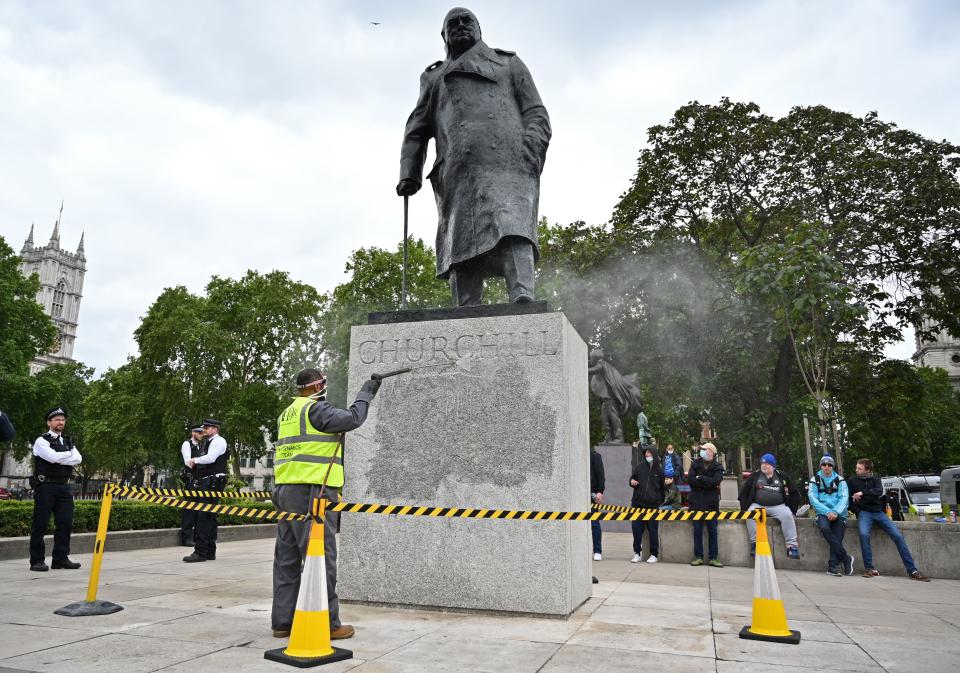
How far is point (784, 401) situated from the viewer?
882 inches

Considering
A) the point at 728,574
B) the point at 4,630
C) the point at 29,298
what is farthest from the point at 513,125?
the point at 29,298

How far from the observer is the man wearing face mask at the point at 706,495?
10328 mm

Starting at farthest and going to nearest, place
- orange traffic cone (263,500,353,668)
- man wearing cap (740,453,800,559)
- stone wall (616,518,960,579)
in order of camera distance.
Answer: man wearing cap (740,453,800,559), stone wall (616,518,960,579), orange traffic cone (263,500,353,668)

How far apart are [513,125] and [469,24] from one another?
3.93 ft

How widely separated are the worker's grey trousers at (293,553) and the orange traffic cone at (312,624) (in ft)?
1.39

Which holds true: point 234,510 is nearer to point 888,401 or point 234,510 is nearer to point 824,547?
point 824,547

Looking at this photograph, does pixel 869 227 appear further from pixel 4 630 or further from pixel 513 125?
pixel 4 630

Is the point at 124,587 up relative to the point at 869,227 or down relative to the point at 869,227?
down

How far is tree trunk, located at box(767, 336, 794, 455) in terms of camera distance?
22094mm

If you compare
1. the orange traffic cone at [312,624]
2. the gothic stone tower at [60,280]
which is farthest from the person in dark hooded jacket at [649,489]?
the gothic stone tower at [60,280]

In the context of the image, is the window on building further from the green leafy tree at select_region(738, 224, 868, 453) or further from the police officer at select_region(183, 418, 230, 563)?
the green leafy tree at select_region(738, 224, 868, 453)

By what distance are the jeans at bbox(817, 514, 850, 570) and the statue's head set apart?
312 inches

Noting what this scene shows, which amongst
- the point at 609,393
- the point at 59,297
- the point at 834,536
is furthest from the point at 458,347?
the point at 59,297

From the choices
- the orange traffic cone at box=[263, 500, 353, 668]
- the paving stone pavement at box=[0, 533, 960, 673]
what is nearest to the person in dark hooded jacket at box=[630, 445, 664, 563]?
the paving stone pavement at box=[0, 533, 960, 673]
